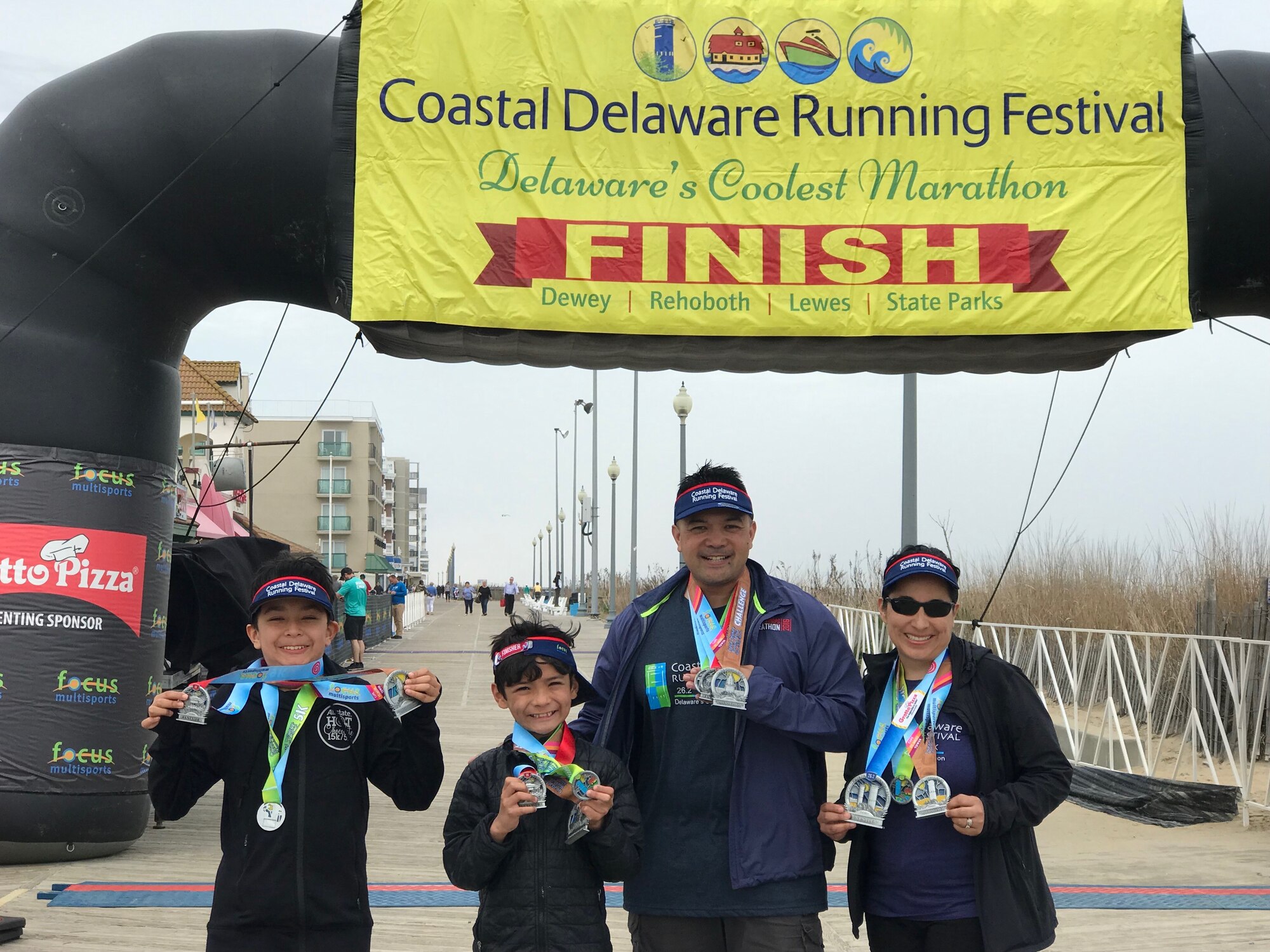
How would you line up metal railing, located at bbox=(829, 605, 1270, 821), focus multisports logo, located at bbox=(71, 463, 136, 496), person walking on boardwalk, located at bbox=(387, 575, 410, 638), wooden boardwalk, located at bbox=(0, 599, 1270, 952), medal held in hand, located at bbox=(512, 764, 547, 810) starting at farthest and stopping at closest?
person walking on boardwalk, located at bbox=(387, 575, 410, 638) < metal railing, located at bbox=(829, 605, 1270, 821) < focus multisports logo, located at bbox=(71, 463, 136, 496) < wooden boardwalk, located at bbox=(0, 599, 1270, 952) < medal held in hand, located at bbox=(512, 764, 547, 810)

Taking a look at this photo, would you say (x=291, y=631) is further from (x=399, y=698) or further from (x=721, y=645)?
(x=721, y=645)

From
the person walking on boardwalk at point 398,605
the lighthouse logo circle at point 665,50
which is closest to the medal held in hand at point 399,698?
the lighthouse logo circle at point 665,50

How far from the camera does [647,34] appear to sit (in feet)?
23.7

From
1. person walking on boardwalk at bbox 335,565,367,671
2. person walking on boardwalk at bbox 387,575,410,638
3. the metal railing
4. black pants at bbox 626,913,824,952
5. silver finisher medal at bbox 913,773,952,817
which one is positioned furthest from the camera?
person walking on boardwalk at bbox 387,575,410,638

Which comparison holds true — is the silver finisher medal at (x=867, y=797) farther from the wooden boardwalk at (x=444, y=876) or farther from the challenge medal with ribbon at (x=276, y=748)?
the wooden boardwalk at (x=444, y=876)

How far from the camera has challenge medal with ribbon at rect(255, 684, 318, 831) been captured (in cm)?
365

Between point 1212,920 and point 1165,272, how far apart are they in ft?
11.8

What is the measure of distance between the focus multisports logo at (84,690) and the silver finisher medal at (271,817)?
13.8ft

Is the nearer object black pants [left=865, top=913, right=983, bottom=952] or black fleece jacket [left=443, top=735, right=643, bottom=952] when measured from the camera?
black fleece jacket [left=443, top=735, right=643, bottom=952]

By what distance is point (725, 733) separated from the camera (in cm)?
390

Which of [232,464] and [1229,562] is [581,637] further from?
[1229,562]

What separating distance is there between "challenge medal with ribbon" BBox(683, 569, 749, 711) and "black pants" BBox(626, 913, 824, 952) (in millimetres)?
644

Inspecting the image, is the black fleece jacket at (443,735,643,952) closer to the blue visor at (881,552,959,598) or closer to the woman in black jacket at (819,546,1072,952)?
the woman in black jacket at (819,546,1072,952)

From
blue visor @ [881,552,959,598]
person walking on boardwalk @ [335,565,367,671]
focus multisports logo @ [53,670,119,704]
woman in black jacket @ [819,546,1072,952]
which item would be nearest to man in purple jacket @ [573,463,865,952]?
woman in black jacket @ [819,546,1072,952]
